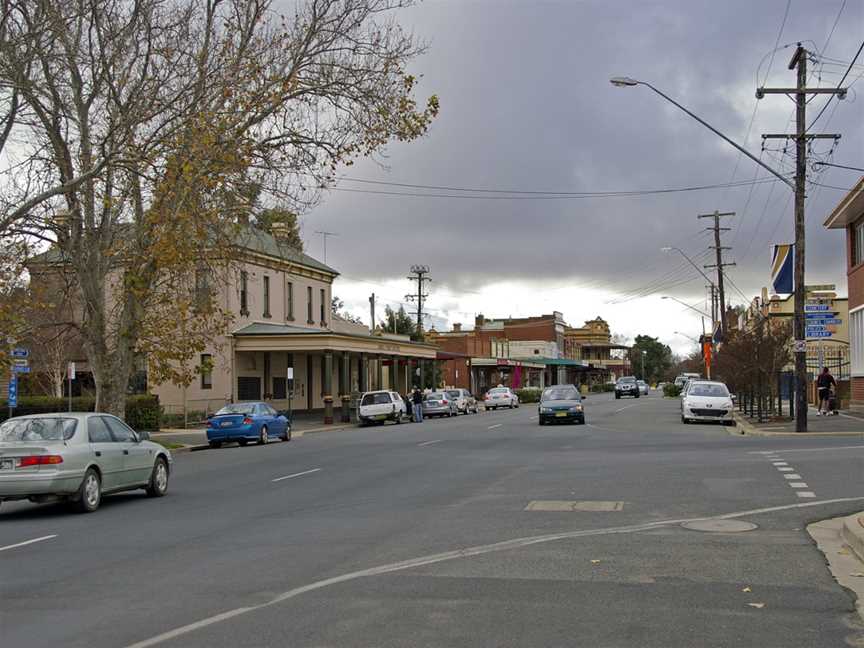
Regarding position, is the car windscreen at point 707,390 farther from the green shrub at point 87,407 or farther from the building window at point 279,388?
the building window at point 279,388

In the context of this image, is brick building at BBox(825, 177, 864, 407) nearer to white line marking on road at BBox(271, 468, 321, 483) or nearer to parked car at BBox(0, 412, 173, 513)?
white line marking on road at BBox(271, 468, 321, 483)

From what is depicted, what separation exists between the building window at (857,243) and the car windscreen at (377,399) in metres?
21.3

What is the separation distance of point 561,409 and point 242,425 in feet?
39.1

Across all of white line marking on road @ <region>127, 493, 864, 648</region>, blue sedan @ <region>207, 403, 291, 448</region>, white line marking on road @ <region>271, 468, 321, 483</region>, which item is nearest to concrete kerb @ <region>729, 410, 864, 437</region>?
white line marking on road @ <region>127, 493, 864, 648</region>

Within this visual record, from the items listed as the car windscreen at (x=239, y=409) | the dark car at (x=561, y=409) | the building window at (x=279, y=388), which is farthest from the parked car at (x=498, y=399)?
the car windscreen at (x=239, y=409)

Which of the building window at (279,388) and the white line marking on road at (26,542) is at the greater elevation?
the building window at (279,388)

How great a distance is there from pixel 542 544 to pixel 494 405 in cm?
5513

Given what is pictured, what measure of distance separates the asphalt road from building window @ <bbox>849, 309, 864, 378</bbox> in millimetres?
21048

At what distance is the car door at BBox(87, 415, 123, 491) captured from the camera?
14930 mm

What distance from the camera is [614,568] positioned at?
30.1ft

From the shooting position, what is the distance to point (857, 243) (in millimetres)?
38781

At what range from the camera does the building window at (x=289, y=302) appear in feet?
179

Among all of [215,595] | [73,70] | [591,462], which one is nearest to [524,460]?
[591,462]

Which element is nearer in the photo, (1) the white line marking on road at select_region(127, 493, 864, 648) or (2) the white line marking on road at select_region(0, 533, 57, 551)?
(1) the white line marking on road at select_region(127, 493, 864, 648)
